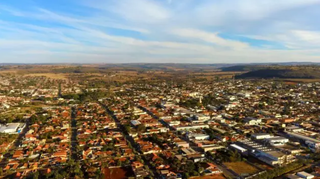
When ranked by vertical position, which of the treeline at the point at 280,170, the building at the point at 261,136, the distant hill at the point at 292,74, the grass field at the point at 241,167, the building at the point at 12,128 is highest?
the distant hill at the point at 292,74

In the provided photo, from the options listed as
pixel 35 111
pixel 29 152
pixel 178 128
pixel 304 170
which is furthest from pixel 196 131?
pixel 35 111

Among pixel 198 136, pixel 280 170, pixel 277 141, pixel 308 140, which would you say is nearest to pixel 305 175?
pixel 280 170

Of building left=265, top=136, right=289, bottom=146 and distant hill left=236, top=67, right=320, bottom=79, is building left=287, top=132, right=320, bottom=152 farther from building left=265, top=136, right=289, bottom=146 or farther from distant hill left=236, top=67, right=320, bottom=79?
distant hill left=236, top=67, right=320, bottom=79

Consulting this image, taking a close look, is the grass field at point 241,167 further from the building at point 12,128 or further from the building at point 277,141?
the building at point 12,128

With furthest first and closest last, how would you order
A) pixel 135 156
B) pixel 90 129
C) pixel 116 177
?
1. pixel 90 129
2. pixel 135 156
3. pixel 116 177

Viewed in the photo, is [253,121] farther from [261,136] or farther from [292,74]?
[292,74]

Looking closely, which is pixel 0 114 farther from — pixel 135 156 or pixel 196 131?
pixel 196 131

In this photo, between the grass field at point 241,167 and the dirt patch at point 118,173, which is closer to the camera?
the dirt patch at point 118,173

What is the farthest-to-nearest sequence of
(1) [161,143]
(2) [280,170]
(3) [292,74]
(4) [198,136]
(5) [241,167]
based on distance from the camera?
(3) [292,74]
(4) [198,136]
(1) [161,143]
(5) [241,167]
(2) [280,170]

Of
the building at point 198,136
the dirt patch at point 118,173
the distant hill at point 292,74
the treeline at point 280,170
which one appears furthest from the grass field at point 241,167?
the distant hill at point 292,74
